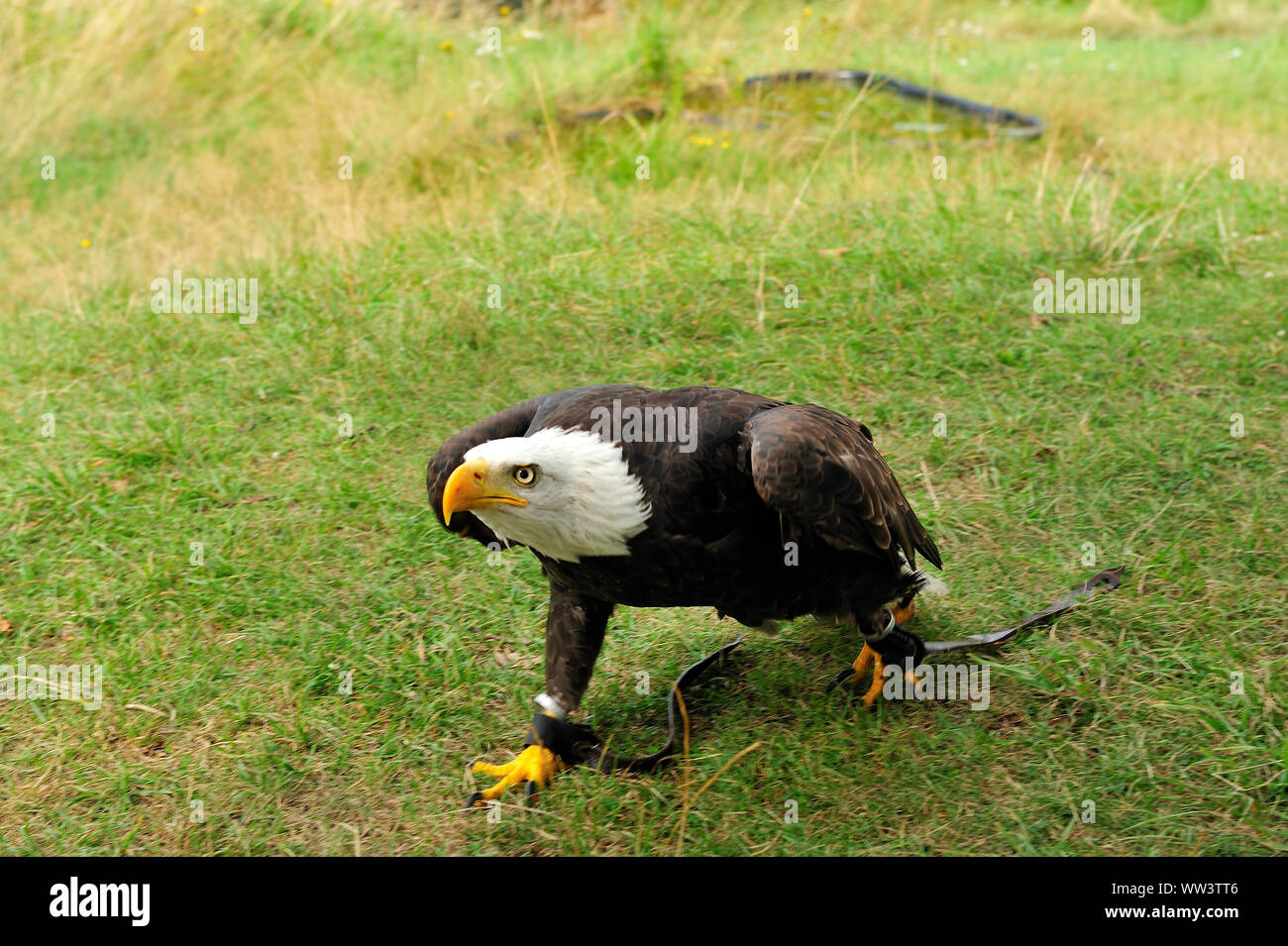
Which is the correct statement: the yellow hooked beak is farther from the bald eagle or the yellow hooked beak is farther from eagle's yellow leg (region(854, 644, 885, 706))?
eagle's yellow leg (region(854, 644, 885, 706))

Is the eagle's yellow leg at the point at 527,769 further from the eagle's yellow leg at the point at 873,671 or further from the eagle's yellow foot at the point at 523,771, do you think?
the eagle's yellow leg at the point at 873,671

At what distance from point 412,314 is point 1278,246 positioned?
4159 millimetres

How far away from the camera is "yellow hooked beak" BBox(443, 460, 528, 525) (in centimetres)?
255

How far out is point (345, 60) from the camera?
930 cm

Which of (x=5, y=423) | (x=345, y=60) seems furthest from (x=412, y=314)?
(x=345, y=60)

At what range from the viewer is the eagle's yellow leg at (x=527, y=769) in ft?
9.87

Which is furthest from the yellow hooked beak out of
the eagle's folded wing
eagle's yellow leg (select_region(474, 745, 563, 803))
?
eagle's yellow leg (select_region(474, 745, 563, 803))

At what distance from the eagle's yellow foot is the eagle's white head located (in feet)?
2.25

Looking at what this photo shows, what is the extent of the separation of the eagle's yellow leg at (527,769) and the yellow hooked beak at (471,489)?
81 cm

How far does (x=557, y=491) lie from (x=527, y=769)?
861 mm

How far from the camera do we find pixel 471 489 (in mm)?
2562

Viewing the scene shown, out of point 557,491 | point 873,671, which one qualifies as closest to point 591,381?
point 873,671

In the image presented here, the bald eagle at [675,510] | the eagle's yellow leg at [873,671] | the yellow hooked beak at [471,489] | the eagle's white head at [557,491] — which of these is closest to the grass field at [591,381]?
the eagle's yellow leg at [873,671]

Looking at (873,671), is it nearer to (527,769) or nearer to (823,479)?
(823,479)
